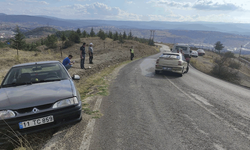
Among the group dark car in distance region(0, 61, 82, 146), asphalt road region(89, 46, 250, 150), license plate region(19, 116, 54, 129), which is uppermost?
dark car in distance region(0, 61, 82, 146)

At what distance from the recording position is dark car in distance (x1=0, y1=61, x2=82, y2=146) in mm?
3219

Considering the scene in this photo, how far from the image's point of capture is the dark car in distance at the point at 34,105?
10.6 feet

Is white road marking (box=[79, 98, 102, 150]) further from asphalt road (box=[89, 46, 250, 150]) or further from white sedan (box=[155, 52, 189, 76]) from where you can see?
white sedan (box=[155, 52, 189, 76])

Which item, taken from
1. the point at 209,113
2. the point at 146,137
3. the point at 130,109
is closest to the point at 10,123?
the point at 146,137

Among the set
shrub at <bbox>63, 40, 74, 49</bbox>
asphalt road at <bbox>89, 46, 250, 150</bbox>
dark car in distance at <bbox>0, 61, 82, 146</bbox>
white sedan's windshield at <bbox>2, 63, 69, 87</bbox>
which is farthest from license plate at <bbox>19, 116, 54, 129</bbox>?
shrub at <bbox>63, 40, 74, 49</bbox>

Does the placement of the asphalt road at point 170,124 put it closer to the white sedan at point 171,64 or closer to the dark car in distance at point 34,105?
the dark car in distance at point 34,105

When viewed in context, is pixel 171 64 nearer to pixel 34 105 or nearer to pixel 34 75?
pixel 34 75

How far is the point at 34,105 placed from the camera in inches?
133

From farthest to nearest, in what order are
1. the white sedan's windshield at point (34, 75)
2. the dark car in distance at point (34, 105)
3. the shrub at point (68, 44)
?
the shrub at point (68, 44)
the white sedan's windshield at point (34, 75)
the dark car in distance at point (34, 105)

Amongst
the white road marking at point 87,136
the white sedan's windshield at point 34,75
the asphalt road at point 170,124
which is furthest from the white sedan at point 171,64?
the white road marking at point 87,136

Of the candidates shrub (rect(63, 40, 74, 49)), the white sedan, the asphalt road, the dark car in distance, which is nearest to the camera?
the dark car in distance

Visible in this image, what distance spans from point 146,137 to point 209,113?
2.73 m

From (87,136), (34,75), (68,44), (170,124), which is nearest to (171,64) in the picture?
(170,124)

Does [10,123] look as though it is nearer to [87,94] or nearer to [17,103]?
[17,103]
